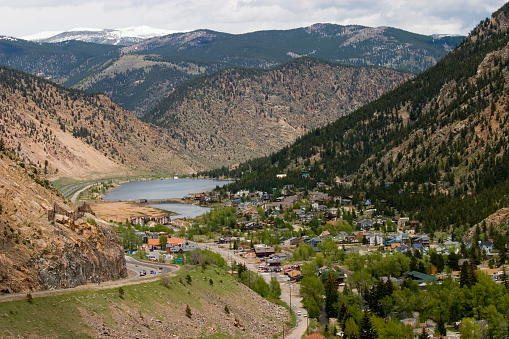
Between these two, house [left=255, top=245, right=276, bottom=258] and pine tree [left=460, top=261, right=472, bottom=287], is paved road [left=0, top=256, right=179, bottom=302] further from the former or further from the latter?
house [left=255, top=245, right=276, bottom=258]

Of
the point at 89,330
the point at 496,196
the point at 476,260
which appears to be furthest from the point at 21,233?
the point at 496,196

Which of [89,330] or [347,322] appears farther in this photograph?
[347,322]

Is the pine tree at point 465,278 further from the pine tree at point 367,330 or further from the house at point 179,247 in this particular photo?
the house at point 179,247

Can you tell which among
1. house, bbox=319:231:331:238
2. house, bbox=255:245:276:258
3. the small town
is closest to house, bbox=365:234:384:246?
the small town

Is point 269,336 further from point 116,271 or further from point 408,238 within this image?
point 408,238

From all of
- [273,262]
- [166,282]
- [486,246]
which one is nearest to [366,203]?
[273,262]

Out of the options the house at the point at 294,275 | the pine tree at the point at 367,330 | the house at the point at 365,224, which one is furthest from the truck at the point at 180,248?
the pine tree at the point at 367,330

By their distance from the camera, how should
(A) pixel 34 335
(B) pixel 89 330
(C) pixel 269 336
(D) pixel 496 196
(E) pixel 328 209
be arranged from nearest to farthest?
(A) pixel 34 335
(B) pixel 89 330
(C) pixel 269 336
(D) pixel 496 196
(E) pixel 328 209

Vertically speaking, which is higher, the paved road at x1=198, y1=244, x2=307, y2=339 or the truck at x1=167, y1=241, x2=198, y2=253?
the truck at x1=167, y1=241, x2=198, y2=253
